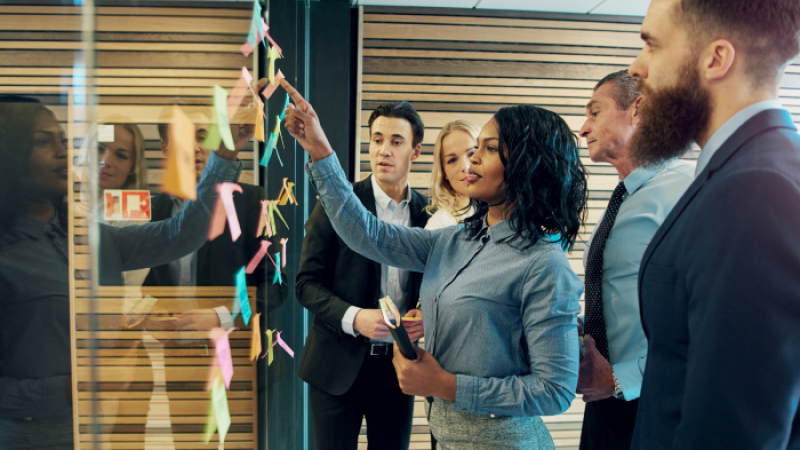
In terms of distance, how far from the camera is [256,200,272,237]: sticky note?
1.23m

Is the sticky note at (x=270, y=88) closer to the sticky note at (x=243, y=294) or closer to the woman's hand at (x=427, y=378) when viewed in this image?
the sticky note at (x=243, y=294)

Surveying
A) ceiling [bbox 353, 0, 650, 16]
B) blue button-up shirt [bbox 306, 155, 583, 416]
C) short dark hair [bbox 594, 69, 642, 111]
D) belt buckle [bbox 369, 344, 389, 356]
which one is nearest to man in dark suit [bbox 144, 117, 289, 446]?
blue button-up shirt [bbox 306, 155, 583, 416]

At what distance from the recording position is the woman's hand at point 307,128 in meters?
1.35

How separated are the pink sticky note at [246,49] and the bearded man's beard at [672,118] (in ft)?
2.63

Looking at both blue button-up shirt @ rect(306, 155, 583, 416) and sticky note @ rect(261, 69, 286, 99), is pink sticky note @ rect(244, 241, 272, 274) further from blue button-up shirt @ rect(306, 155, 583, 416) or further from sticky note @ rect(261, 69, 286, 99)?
sticky note @ rect(261, 69, 286, 99)

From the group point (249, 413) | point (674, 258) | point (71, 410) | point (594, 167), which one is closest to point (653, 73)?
point (674, 258)

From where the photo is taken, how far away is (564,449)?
3.53 meters

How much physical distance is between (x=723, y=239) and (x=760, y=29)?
0.36 m

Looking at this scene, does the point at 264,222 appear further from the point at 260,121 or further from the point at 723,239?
the point at 723,239

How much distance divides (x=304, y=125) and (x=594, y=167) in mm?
2863

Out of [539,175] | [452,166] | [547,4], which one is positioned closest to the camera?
[539,175]

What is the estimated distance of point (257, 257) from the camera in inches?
46.9

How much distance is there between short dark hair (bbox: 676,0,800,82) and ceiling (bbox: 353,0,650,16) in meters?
2.75

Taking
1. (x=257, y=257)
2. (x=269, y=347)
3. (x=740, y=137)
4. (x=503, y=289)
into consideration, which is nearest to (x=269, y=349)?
(x=269, y=347)
